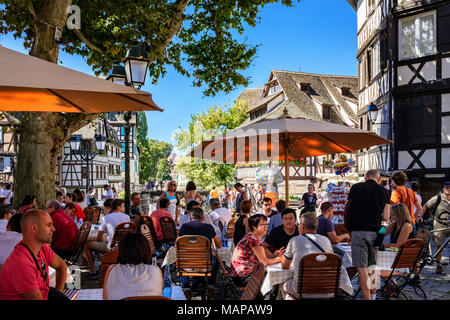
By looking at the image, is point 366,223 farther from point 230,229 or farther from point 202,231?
point 230,229

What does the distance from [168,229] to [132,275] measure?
495 centimetres

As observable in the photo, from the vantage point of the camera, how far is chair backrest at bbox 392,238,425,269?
17.9 ft

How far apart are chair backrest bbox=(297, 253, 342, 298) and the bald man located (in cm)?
246

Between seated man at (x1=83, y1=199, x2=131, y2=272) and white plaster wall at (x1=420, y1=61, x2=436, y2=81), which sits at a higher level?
white plaster wall at (x1=420, y1=61, x2=436, y2=81)

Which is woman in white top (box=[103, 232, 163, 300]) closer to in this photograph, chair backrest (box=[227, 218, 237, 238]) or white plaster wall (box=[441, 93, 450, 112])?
chair backrest (box=[227, 218, 237, 238])

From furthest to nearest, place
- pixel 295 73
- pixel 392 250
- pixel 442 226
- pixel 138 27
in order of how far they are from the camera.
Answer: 1. pixel 295 73
2. pixel 138 27
3. pixel 442 226
4. pixel 392 250

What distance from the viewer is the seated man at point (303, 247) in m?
4.51

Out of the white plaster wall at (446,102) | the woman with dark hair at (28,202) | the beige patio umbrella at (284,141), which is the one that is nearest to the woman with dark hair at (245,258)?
the beige patio umbrella at (284,141)

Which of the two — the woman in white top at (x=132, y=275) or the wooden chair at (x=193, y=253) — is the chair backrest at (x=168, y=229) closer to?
the wooden chair at (x=193, y=253)

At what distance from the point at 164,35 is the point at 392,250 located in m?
7.63

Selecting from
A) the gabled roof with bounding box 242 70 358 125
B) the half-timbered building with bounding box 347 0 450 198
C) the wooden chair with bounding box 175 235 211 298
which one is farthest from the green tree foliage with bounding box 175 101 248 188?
the wooden chair with bounding box 175 235 211 298
